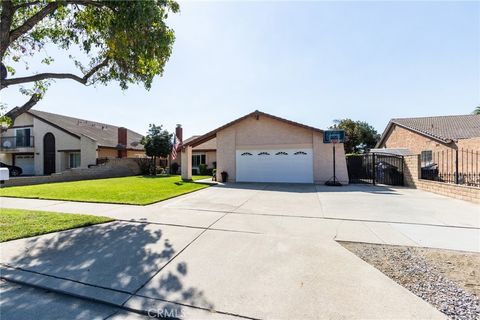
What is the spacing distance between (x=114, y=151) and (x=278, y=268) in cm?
2755

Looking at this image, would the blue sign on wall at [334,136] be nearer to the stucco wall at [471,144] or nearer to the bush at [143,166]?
the stucco wall at [471,144]

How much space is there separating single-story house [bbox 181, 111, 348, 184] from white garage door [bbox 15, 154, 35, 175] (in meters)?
20.6

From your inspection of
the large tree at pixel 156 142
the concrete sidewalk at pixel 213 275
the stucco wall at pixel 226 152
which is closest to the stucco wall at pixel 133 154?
the large tree at pixel 156 142

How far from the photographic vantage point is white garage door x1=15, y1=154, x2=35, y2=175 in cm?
2577

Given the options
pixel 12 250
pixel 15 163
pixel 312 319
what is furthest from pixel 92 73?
pixel 15 163

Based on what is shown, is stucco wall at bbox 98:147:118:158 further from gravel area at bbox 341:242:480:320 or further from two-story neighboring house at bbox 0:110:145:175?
gravel area at bbox 341:242:480:320

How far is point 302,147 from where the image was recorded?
15938 mm

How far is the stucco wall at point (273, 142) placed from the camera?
15.4 metres

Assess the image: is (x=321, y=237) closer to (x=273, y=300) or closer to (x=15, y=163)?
(x=273, y=300)

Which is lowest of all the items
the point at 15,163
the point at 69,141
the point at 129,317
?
the point at 129,317

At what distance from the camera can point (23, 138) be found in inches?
971

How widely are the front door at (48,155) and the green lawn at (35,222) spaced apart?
68.1 ft

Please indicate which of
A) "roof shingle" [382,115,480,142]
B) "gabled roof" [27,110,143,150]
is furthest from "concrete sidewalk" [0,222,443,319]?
"gabled roof" [27,110,143,150]

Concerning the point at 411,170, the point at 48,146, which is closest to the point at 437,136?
the point at 411,170
